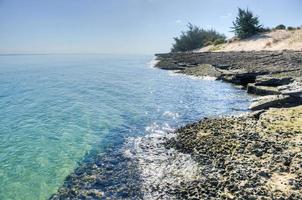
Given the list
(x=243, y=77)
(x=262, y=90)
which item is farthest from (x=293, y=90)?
(x=243, y=77)

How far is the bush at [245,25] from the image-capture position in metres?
90.8

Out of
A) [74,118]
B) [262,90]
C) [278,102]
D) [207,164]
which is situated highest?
[278,102]

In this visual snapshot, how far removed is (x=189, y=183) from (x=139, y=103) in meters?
22.0

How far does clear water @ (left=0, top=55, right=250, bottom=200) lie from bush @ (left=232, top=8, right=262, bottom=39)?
47.8 m

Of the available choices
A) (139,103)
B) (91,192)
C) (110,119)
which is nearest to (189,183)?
(91,192)

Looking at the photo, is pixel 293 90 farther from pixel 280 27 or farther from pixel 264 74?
pixel 280 27

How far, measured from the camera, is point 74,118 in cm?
3002

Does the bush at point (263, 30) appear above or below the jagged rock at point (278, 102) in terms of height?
above

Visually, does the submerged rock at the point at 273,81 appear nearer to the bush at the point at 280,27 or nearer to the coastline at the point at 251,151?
the coastline at the point at 251,151

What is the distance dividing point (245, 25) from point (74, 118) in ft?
242

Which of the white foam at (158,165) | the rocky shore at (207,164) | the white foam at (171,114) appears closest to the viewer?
the rocky shore at (207,164)

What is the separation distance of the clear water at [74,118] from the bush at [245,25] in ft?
157

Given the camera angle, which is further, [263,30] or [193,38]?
[193,38]

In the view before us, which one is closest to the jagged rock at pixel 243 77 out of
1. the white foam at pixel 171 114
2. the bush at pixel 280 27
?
the white foam at pixel 171 114
